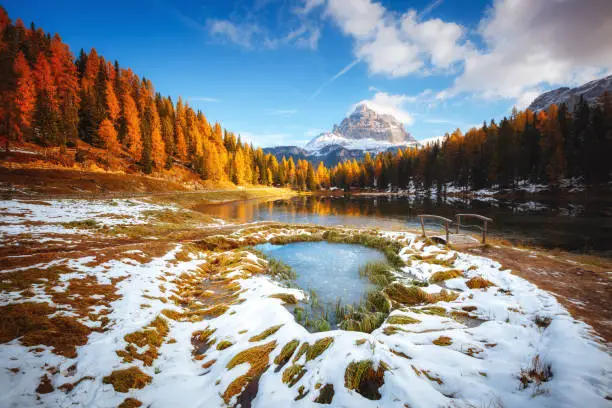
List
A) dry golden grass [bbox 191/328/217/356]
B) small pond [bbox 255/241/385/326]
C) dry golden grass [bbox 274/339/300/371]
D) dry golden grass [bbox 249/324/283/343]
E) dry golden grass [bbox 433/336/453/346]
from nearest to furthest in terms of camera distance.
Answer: dry golden grass [bbox 274/339/300/371]
dry golden grass [bbox 433/336/453/346]
dry golden grass [bbox 249/324/283/343]
dry golden grass [bbox 191/328/217/356]
small pond [bbox 255/241/385/326]

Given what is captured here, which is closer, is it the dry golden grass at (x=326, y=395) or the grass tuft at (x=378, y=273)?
the dry golden grass at (x=326, y=395)

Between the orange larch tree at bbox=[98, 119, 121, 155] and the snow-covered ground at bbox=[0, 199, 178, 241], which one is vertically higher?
the orange larch tree at bbox=[98, 119, 121, 155]

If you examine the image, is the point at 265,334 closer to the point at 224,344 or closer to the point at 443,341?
the point at 224,344

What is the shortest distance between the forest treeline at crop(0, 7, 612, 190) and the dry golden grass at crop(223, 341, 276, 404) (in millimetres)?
55316

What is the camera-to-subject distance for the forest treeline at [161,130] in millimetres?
39688

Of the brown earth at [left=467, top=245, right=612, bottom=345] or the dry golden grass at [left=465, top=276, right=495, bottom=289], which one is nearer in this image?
the brown earth at [left=467, top=245, right=612, bottom=345]

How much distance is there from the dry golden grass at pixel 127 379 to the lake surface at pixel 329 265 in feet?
23.6

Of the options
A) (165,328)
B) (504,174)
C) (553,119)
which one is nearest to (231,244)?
(165,328)

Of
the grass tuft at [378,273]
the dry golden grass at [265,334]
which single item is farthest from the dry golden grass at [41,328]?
the grass tuft at [378,273]

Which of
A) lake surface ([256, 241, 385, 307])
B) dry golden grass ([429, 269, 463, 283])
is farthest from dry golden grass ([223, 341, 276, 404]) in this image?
dry golden grass ([429, 269, 463, 283])

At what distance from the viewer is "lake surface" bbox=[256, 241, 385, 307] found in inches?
470

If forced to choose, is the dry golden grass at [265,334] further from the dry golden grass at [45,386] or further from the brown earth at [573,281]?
the brown earth at [573,281]

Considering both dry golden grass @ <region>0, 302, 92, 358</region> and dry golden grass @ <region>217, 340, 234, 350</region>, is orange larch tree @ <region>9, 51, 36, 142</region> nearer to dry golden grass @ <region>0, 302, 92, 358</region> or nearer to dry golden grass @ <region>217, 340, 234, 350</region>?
dry golden grass @ <region>0, 302, 92, 358</region>

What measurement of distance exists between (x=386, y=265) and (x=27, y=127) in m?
60.3
